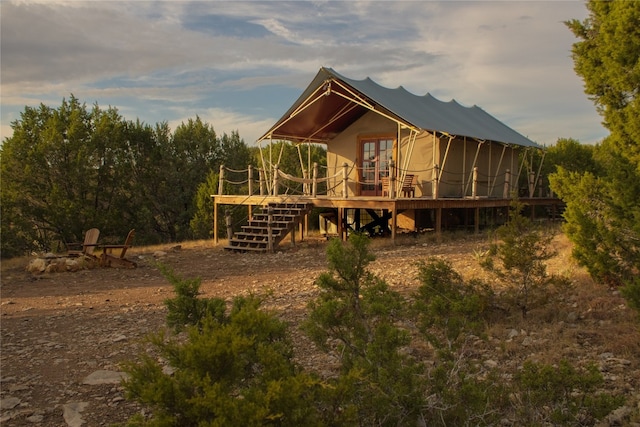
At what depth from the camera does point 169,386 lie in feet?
7.26

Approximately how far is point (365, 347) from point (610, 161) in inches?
212

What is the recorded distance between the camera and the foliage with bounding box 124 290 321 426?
212 centimetres

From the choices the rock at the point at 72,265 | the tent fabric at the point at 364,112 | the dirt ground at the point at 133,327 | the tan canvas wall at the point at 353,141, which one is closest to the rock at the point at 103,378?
the dirt ground at the point at 133,327

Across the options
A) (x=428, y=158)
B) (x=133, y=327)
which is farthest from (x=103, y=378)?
(x=428, y=158)

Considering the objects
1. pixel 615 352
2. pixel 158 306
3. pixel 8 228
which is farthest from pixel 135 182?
pixel 615 352

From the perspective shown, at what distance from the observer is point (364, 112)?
1619 centimetres

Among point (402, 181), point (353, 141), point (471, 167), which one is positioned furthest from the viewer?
point (471, 167)

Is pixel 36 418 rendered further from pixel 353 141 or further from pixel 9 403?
pixel 353 141

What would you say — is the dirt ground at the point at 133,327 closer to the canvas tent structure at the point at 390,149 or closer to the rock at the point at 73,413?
the rock at the point at 73,413

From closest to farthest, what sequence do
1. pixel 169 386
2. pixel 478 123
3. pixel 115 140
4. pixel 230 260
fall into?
pixel 169 386 → pixel 230 260 → pixel 478 123 → pixel 115 140

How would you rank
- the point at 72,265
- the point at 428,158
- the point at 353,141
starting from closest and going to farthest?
the point at 72,265, the point at 428,158, the point at 353,141

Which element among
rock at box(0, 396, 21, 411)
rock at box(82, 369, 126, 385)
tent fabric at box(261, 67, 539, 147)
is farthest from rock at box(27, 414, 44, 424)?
tent fabric at box(261, 67, 539, 147)

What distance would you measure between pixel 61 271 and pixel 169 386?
410 inches

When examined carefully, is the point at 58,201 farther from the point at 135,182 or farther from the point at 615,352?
the point at 615,352
